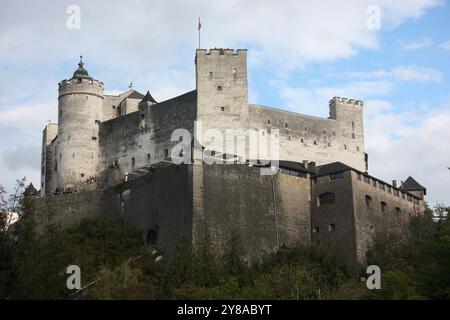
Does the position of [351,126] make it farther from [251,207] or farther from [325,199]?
[251,207]

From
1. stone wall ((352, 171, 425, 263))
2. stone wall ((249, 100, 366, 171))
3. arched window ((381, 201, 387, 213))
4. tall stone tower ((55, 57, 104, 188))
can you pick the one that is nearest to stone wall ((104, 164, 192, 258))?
tall stone tower ((55, 57, 104, 188))

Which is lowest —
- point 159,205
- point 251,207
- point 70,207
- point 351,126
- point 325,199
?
point 251,207

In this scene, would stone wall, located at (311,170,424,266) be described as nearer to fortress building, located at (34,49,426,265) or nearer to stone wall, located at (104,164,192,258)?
fortress building, located at (34,49,426,265)

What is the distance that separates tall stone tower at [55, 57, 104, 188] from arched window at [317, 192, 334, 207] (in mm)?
18309

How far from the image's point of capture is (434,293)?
4528cm

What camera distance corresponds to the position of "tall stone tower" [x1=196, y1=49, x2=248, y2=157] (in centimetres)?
6731

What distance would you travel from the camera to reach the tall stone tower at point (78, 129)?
2864 inches

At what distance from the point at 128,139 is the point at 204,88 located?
755 centimetres

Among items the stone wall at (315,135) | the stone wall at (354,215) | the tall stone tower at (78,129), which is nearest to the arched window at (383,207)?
the stone wall at (354,215)

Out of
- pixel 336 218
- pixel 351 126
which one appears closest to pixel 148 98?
pixel 351 126

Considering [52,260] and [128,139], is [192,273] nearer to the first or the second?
[52,260]

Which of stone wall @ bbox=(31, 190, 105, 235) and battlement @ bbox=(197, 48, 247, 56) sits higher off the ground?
battlement @ bbox=(197, 48, 247, 56)

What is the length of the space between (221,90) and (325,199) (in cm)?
1128

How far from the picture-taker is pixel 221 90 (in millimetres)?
68250
